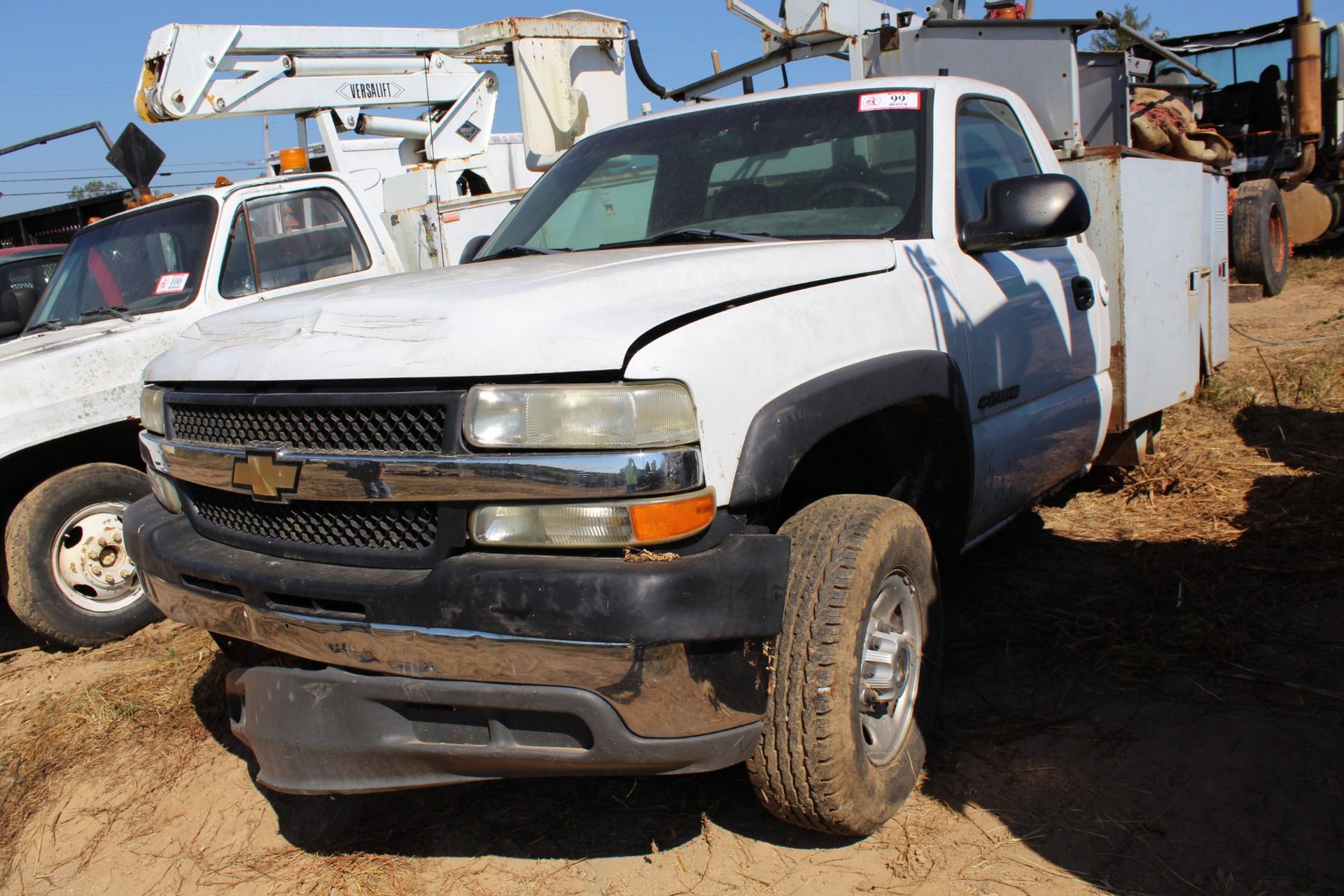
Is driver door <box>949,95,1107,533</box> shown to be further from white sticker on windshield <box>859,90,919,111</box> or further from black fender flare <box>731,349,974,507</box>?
black fender flare <box>731,349,974,507</box>

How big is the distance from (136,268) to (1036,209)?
4.32 meters

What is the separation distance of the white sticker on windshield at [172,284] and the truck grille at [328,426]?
109 inches

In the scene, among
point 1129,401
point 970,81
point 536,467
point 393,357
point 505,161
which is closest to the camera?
point 536,467

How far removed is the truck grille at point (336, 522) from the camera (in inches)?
87.0

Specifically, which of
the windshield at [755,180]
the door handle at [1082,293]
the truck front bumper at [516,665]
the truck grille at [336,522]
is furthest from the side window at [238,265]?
the door handle at [1082,293]

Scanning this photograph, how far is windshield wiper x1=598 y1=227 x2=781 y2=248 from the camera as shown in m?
3.09

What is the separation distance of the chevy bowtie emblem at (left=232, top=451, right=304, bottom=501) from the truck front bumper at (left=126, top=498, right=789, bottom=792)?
0.16 metres

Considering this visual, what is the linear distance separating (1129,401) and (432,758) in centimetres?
333

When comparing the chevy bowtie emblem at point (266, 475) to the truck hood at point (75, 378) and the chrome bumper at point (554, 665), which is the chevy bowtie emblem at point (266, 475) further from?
the truck hood at point (75, 378)

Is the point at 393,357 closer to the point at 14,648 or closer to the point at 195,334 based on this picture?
the point at 195,334

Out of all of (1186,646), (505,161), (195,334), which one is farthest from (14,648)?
(505,161)

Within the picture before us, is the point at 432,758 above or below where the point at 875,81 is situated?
below

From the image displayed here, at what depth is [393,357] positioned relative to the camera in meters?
2.19

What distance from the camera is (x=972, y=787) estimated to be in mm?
2867
